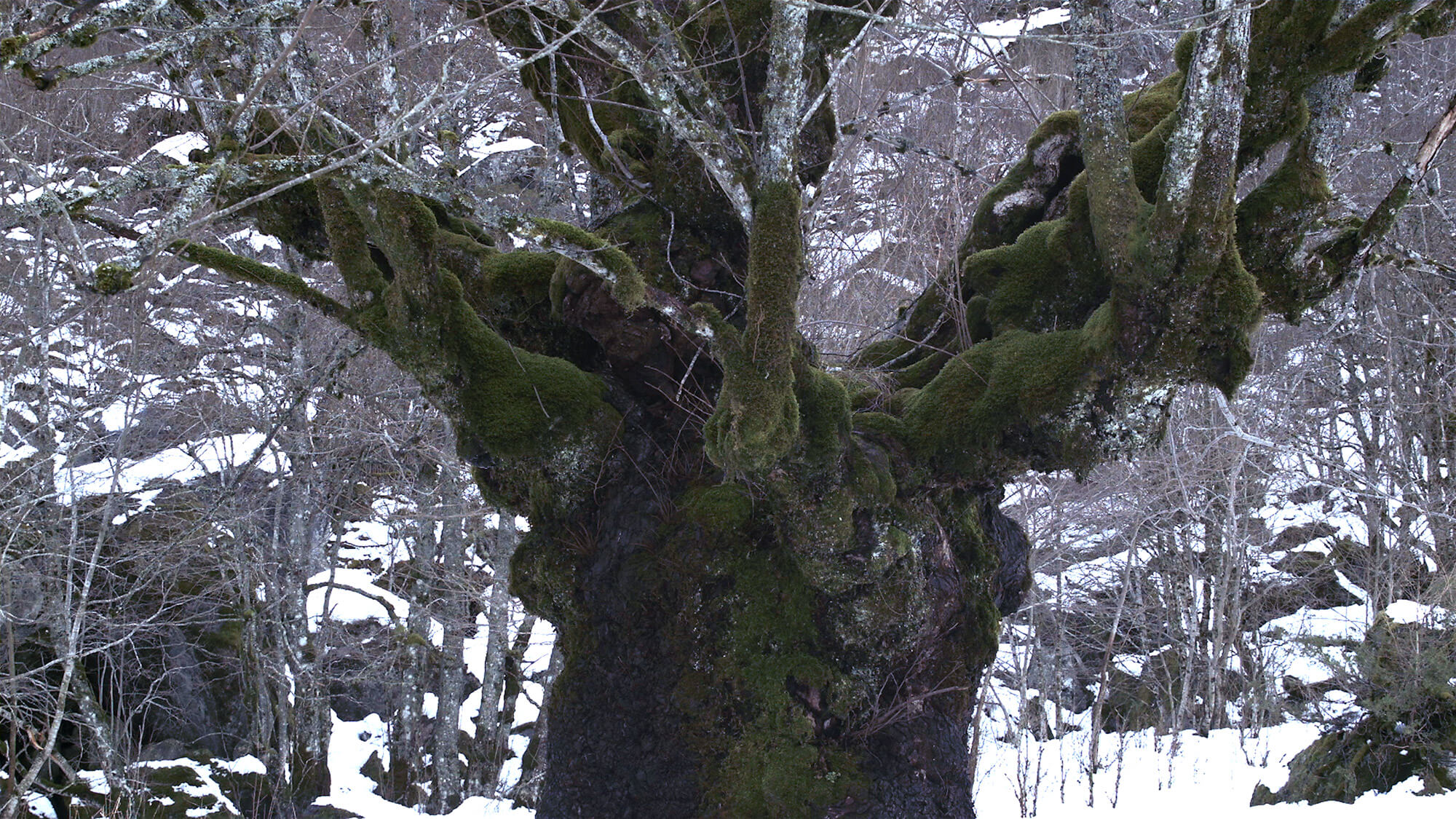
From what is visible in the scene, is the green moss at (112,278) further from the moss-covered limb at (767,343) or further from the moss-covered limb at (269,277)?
the moss-covered limb at (767,343)

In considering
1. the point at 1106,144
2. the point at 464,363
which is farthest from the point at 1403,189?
the point at 464,363

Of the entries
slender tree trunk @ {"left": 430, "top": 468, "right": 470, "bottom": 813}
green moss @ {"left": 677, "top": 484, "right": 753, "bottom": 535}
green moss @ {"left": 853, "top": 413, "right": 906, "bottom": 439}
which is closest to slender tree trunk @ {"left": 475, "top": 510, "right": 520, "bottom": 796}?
slender tree trunk @ {"left": 430, "top": 468, "right": 470, "bottom": 813}

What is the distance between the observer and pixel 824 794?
4.11m

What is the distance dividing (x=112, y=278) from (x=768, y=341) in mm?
2111

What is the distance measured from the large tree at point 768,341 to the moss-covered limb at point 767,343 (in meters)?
0.01

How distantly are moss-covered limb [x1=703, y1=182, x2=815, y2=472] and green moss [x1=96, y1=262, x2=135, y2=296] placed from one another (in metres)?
1.97

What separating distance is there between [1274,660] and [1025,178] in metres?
9.67

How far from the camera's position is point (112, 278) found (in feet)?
8.73

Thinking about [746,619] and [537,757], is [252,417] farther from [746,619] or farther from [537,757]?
[746,619]

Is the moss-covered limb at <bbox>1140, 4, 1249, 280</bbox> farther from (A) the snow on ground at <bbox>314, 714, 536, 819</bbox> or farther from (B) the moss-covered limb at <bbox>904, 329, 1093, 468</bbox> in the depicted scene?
(A) the snow on ground at <bbox>314, 714, 536, 819</bbox>

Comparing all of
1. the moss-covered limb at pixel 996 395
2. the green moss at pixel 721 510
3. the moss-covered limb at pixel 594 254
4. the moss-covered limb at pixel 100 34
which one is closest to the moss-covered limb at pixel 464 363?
the green moss at pixel 721 510

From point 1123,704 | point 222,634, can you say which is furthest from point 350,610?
point 1123,704

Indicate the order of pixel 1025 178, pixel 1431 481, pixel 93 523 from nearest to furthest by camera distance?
1. pixel 1025 178
2. pixel 93 523
3. pixel 1431 481

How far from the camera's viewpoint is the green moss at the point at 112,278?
8.63 ft
